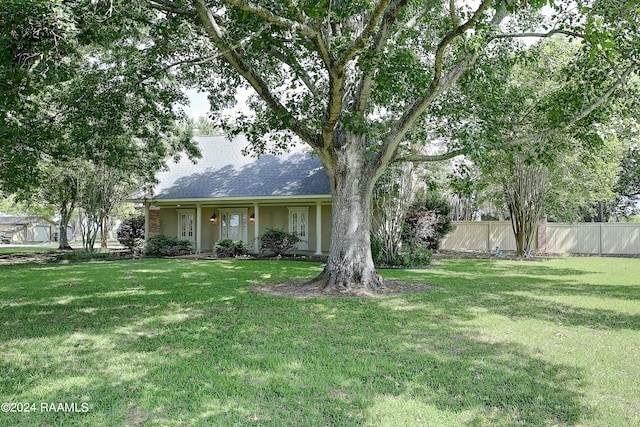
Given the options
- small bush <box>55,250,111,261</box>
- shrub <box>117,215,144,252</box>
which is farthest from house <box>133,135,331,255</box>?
small bush <box>55,250,111,261</box>

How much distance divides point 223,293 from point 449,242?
17.4 metres

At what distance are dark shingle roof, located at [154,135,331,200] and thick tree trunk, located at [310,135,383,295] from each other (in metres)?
7.33

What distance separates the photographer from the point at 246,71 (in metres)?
8.57

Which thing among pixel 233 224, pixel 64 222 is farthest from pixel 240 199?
pixel 64 222

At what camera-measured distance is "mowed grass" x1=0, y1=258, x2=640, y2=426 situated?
3.35 metres

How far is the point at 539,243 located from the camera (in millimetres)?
21406

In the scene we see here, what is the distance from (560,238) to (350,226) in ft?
52.9

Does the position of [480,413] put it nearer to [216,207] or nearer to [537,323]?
[537,323]

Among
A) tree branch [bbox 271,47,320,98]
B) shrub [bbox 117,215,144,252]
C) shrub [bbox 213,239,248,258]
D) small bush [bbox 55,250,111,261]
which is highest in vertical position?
tree branch [bbox 271,47,320,98]

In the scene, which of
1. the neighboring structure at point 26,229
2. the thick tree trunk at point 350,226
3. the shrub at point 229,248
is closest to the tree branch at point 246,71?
the thick tree trunk at point 350,226

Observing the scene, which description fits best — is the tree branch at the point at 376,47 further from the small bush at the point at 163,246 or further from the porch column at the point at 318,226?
the small bush at the point at 163,246

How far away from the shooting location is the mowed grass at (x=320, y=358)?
3.35 meters

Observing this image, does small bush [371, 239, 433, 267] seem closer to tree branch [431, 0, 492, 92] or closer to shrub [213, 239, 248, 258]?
shrub [213, 239, 248, 258]

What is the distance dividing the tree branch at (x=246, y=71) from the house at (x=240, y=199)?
777 cm
